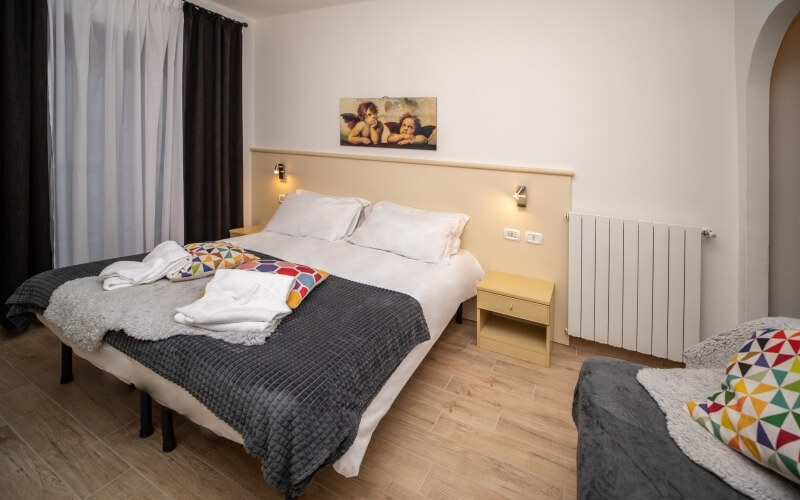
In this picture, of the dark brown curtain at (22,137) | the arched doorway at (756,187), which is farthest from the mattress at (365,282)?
the arched doorway at (756,187)

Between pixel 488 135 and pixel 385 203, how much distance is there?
95 centimetres

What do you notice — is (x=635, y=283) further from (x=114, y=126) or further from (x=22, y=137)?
(x=22, y=137)

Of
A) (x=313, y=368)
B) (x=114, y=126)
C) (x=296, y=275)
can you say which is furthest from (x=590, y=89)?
(x=114, y=126)

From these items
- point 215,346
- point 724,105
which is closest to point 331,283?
point 215,346

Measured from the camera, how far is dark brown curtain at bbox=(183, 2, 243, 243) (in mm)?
3285

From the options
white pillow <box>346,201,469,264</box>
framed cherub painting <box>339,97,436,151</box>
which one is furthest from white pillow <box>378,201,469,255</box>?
framed cherub painting <box>339,97,436,151</box>

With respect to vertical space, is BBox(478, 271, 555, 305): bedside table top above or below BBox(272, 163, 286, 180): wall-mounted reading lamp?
below

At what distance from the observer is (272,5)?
337cm

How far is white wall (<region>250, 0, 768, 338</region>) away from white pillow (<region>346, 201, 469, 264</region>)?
508mm

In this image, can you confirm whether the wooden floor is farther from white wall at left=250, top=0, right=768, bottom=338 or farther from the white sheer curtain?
white wall at left=250, top=0, right=768, bottom=338

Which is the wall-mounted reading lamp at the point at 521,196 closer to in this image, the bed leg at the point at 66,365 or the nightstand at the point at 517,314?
the nightstand at the point at 517,314

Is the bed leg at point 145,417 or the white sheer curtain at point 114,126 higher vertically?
the white sheer curtain at point 114,126

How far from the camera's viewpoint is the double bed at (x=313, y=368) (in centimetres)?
115

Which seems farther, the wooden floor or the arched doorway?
the arched doorway
